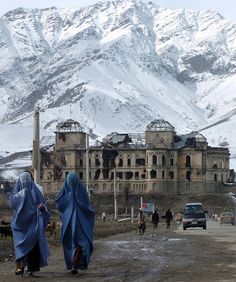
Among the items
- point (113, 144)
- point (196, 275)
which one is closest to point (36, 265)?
point (196, 275)

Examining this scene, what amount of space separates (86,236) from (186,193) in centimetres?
11829

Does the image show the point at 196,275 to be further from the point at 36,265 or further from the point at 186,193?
the point at 186,193

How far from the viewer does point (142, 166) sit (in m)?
139

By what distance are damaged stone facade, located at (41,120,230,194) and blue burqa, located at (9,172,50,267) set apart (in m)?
119

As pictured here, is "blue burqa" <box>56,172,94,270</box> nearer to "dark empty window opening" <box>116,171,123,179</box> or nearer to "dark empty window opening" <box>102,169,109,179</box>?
"dark empty window opening" <box>102,169,109,179</box>

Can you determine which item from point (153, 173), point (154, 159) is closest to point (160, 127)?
point (154, 159)

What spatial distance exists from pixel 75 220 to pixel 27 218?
31.4 inches

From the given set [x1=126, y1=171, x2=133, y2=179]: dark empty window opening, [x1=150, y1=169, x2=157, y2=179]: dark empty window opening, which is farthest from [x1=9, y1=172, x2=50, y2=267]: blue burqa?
[x1=126, y1=171, x2=133, y2=179]: dark empty window opening

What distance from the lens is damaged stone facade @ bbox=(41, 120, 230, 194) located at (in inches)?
5379

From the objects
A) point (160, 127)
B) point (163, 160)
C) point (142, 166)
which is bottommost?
point (142, 166)

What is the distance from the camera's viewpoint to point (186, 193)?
132 metres

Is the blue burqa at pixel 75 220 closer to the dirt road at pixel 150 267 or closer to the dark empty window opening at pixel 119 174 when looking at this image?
the dirt road at pixel 150 267

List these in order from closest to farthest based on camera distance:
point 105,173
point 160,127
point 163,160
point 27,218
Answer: point 27,218
point 163,160
point 105,173
point 160,127

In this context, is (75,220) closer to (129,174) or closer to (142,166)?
(142,166)
